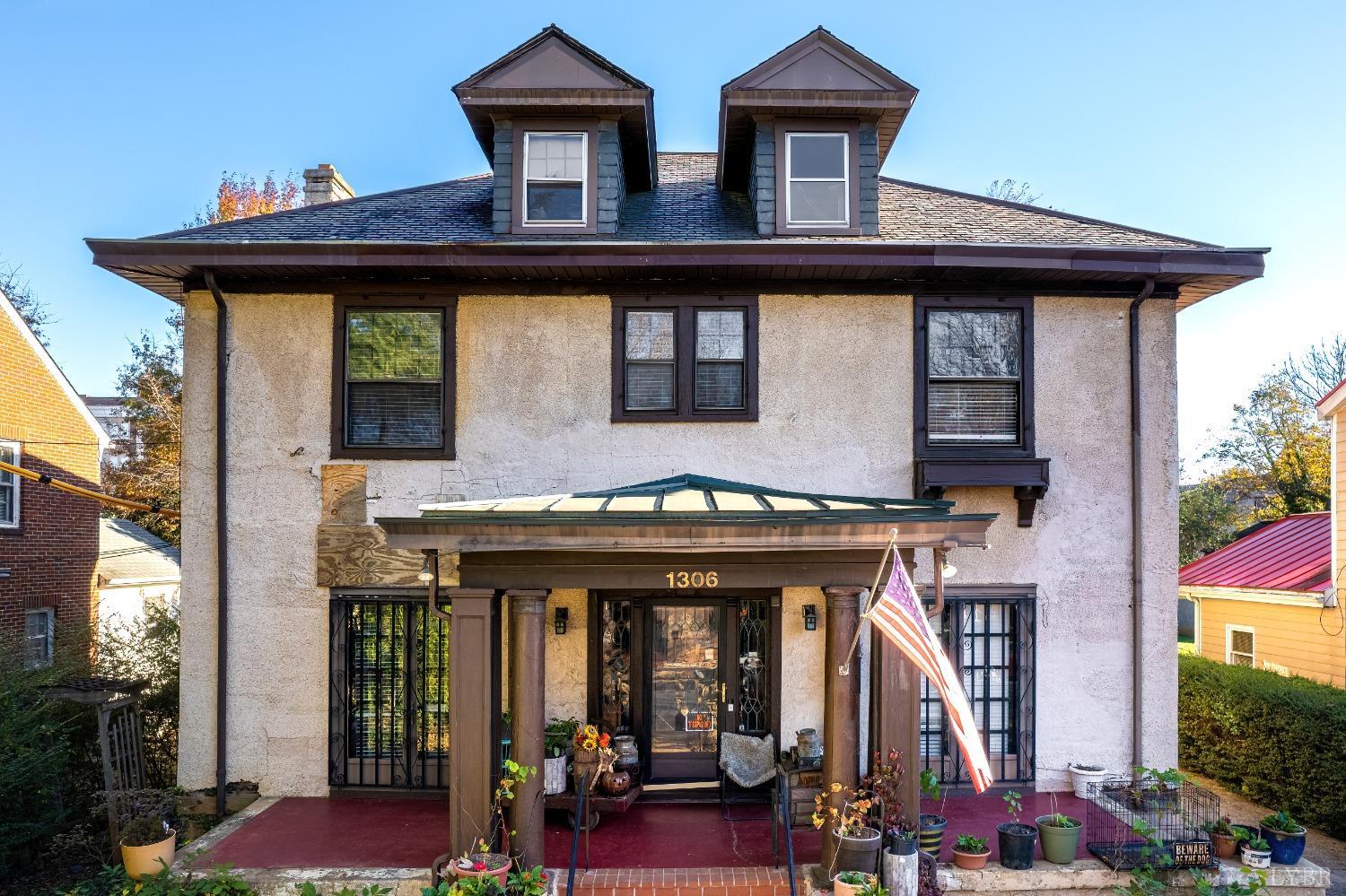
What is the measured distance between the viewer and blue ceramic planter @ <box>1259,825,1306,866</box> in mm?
7391

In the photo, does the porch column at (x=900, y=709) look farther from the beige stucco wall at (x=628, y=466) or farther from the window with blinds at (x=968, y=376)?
the window with blinds at (x=968, y=376)

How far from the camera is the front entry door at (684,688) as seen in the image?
9164mm

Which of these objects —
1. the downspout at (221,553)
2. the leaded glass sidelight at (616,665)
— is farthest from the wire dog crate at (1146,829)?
the downspout at (221,553)

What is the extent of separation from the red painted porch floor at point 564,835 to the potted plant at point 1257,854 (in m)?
1.34

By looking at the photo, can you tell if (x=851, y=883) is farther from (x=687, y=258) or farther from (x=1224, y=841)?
(x=687, y=258)

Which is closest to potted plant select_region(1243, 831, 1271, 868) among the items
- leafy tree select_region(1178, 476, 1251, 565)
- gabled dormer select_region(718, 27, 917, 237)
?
gabled dormer select_region(718, 27, 917, 237)

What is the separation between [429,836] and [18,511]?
1173 cm

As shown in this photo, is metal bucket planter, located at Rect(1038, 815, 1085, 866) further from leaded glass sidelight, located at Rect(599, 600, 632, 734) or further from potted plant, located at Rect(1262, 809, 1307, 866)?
leaded glass sidelight, located at Rect(599, 600, 632, 734)

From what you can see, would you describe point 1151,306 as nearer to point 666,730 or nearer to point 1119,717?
point 1119,717

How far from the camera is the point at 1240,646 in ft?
47.4

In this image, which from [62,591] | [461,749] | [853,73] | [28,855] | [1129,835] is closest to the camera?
[461,749]

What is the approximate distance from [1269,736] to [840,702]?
24.2 feet

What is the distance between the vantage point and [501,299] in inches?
359

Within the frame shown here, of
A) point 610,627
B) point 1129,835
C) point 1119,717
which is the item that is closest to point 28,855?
point 610,627
